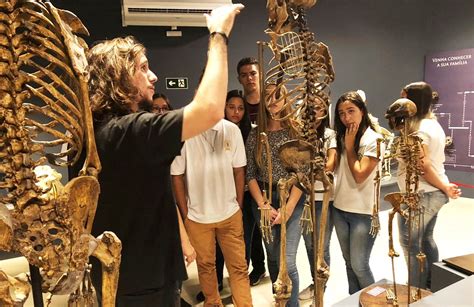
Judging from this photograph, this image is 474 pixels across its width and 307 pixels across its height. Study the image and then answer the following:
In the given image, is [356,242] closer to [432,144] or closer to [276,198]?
[276,198]

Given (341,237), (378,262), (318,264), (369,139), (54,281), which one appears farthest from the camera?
(378,262)

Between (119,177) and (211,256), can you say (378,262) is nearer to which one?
(211,256)

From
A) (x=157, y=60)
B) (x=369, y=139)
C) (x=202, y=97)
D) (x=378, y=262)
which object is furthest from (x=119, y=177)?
(x=157, y=60)

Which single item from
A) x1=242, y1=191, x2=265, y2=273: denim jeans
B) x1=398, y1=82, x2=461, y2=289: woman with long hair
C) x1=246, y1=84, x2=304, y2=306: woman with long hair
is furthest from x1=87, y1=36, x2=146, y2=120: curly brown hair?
x1=398, y1=82, x2=461, y2=289: woman with long hair

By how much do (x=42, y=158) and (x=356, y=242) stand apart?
1894mm

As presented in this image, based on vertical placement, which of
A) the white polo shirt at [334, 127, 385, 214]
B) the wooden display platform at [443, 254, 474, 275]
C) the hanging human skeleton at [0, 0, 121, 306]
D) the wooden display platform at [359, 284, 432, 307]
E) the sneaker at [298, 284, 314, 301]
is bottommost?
the sneaker at [298, 284, 314, 301]

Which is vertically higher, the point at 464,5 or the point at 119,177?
the point at 464,5

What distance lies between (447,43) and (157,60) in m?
4.38

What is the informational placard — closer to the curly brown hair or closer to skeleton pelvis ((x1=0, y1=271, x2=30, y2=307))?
the curly brown hair

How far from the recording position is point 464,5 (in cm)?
557

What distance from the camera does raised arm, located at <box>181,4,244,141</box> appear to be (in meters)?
0.96

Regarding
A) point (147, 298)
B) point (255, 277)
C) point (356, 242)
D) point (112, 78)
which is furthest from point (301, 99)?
point (255, 277)

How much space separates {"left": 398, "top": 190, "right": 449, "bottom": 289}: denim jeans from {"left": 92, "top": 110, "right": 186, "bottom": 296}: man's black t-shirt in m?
1.66

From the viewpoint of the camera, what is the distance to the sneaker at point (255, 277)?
3.15m
